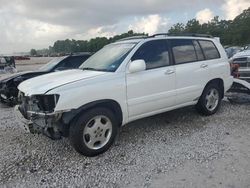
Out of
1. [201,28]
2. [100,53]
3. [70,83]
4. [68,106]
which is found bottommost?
[68,106]

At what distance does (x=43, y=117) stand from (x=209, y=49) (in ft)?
13.0

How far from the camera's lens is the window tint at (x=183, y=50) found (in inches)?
225

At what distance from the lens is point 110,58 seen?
530 centimetres

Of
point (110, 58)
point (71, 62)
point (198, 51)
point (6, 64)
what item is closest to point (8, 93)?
point (71, 62)

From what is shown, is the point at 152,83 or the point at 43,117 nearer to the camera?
the point at 43,117

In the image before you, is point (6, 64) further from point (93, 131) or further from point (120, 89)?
point (93, 131)

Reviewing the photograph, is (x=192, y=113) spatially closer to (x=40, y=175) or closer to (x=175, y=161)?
(x=175, y=161)

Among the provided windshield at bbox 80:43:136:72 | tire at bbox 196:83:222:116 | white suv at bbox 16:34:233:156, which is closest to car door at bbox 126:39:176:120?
white suv at bbox 16:34:233:156

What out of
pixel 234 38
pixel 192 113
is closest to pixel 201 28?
pixel 234 38

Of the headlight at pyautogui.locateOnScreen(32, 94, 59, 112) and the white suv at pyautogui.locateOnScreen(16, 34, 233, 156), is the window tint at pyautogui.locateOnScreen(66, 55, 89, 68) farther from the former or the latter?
the headlight at pyautogui.locateOnScreen(32, 94, 59, 112)

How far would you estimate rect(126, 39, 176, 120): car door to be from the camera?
4953 millimetres

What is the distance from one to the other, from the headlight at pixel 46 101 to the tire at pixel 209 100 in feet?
10.9

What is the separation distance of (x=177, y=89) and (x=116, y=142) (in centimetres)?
157

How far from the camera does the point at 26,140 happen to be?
17.7ft
